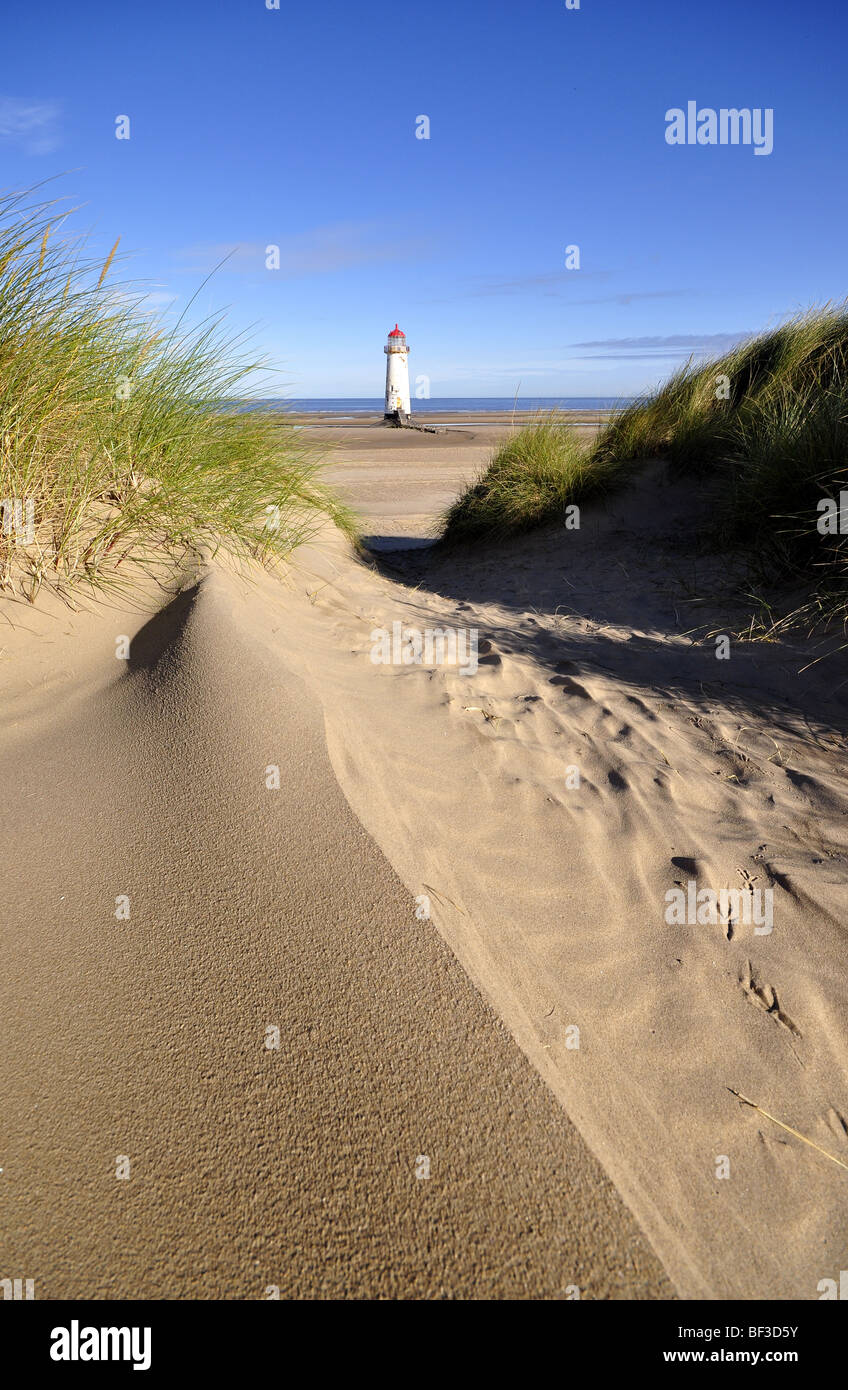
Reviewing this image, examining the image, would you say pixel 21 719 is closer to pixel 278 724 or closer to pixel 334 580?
pixel 278 724

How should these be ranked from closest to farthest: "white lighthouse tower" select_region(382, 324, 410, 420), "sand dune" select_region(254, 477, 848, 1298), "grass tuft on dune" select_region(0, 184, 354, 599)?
"sand dune" select_region(254, 477, 848, 1298), "grass tuft on dune" select_region(0, 184, 354, 599), "white lighthouse tower" select_region(382, 324, 410, 420)

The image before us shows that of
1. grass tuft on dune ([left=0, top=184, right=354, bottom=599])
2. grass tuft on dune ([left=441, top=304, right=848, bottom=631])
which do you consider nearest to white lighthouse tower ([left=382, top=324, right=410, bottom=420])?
grass tuft on dune ([left=441, top=304, right=848, bottom=631])

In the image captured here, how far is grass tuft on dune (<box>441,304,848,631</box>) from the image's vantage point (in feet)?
16.4

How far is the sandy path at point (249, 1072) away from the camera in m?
Result: 1.29

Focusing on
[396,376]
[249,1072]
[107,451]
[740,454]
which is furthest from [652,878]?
[396,376]

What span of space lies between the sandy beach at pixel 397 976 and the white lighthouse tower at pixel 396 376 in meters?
20.6

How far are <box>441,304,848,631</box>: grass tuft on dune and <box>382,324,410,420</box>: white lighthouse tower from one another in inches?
602

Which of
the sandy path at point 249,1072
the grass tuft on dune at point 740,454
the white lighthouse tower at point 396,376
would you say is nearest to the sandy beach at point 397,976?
the sandy path at point 249,1072

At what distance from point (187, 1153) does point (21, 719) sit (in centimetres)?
191

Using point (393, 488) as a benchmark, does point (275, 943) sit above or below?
below

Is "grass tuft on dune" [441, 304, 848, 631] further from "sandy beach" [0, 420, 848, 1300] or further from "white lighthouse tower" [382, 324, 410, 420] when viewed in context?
"white lighthouse tower" [382, 324, 410, 420]

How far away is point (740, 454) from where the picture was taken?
19.7 feet

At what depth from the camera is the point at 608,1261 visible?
1316 mm

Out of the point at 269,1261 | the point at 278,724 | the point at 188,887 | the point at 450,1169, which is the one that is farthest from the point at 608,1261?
the point at 278,724
